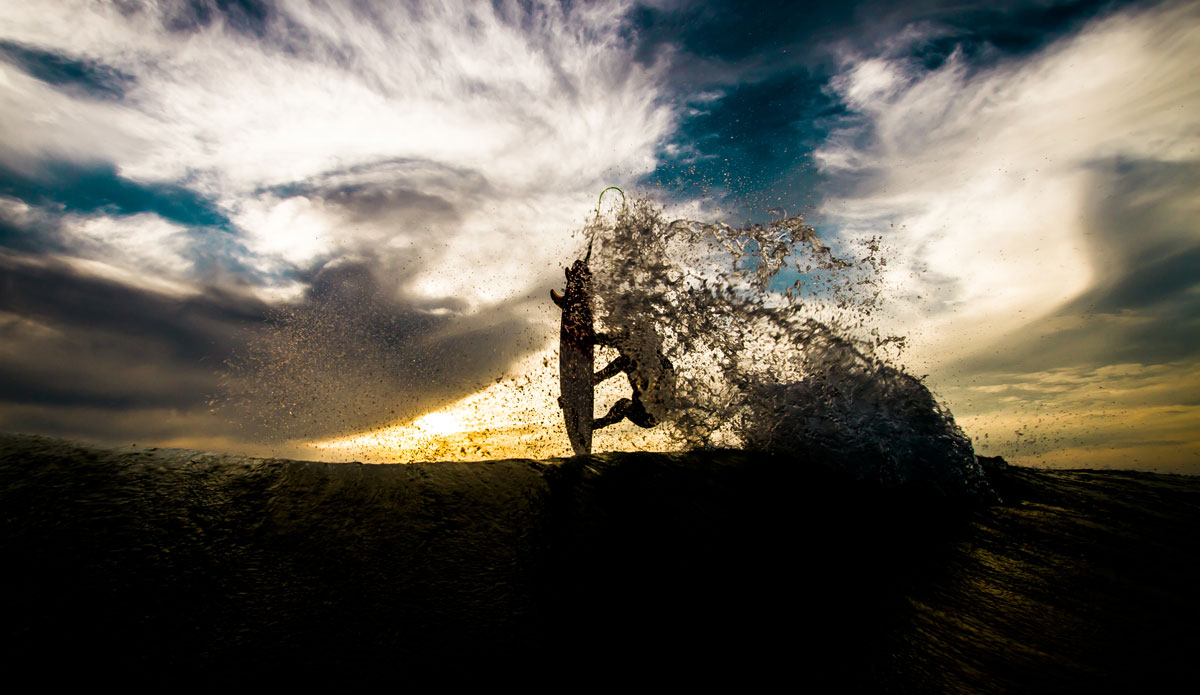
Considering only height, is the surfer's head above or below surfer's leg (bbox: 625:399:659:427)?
above

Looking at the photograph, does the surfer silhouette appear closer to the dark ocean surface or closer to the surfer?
the surfer

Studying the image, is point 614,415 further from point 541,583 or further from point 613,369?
point 541,583

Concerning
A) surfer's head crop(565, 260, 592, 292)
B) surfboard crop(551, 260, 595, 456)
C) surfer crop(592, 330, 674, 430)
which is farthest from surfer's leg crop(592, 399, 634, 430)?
surfer's head crop(565, 260, 592, 292)

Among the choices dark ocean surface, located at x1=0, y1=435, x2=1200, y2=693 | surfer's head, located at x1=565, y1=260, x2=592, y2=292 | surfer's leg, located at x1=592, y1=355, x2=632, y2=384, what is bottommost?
dark ocean surface, located at x1=0, y1=435, x2=1200, y2=693

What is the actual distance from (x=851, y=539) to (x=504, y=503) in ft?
9.06

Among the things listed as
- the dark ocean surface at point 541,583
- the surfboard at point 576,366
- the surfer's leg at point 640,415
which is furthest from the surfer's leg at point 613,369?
the dark ocean surface at point 541,583

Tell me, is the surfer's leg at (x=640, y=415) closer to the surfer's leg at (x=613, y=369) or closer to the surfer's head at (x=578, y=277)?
the surfer's leg at (x=613, y=369)

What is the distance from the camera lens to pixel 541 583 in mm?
2795

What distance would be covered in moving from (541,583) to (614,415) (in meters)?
4.29

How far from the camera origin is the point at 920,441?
18.9ft

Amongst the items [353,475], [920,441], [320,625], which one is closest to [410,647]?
[320,625]

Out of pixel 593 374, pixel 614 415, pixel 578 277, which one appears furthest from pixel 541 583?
pixel 578 277

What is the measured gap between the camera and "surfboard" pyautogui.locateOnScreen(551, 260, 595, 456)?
702 cm

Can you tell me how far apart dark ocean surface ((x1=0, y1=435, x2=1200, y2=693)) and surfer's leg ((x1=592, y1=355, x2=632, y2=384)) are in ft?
8.27
